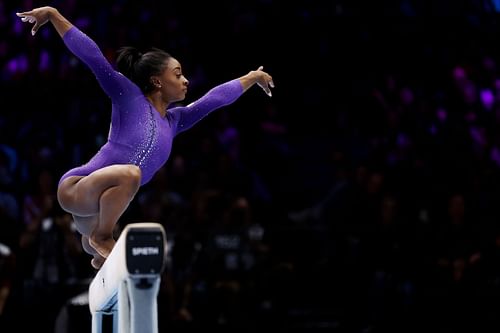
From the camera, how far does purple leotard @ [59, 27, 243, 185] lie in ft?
13.2

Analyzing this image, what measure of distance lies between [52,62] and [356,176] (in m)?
2.99

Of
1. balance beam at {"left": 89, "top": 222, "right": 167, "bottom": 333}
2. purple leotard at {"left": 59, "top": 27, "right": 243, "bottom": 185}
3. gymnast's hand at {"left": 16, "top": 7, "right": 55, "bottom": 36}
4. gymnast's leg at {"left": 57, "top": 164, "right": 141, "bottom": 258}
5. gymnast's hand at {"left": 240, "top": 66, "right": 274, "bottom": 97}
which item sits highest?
gymnast's hand at {"left": 16, "top": 7, "right": 55, "bottom": 36}

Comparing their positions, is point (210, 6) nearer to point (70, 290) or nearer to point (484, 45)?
point (484, 45)

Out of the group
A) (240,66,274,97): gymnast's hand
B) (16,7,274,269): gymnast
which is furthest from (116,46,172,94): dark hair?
(240,66,274,97): gymnast's hand

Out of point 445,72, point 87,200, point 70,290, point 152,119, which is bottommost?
point 70,290

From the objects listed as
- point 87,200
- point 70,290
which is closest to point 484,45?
point 70,290

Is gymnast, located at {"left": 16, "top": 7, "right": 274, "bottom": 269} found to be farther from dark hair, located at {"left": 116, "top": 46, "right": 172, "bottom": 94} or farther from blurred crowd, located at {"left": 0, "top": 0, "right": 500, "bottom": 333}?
blurred crowd, located at {"left": 0, "top": 0, "right": 500, "bottom": 333}

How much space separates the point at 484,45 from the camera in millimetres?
9156

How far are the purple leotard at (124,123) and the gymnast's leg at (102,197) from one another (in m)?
0.17

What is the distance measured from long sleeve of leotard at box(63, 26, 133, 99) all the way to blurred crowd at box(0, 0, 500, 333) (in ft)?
8.00

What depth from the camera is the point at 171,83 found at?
14.0ft

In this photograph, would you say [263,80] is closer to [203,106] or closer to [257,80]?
[257,80]

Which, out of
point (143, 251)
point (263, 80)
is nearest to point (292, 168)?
point (263, 80)

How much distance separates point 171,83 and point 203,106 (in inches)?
13.6
